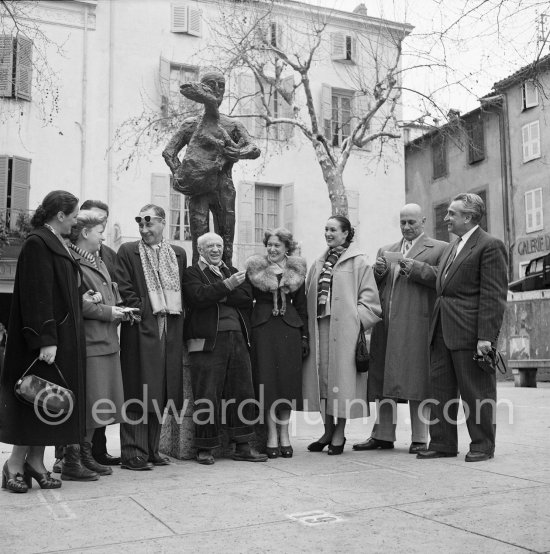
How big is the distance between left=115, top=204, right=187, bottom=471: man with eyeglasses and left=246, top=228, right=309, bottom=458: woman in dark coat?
1.99 feet

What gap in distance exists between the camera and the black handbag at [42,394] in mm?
4219

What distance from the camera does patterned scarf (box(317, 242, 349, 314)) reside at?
5930mm

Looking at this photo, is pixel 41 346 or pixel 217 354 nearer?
pixel 41 346

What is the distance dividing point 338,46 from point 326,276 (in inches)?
697

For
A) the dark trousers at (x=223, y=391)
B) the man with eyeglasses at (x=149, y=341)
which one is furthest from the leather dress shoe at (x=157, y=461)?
the dark trousers at (x=223, y=391)

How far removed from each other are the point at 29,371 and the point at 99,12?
55.7 ft

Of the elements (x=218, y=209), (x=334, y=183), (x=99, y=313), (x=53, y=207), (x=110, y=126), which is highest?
(x=110, y=126)

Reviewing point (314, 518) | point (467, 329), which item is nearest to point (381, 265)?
point (467, 329)

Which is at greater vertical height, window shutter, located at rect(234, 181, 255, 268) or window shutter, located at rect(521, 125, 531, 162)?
window shutter, located at rect(521, 125, 531, 162)

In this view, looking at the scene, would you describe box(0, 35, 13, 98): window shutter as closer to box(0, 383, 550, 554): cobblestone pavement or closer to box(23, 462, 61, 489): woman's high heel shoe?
box(0, 383, 550, 554): cobblestone pavement

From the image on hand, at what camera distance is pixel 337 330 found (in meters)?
5.84

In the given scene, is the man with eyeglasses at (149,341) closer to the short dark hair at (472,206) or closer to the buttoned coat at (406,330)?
the buttoned coat at (406,330)

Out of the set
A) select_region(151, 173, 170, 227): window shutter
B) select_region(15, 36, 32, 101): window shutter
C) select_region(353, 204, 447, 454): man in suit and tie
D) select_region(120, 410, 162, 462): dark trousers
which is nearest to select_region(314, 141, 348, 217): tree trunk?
select_region(151, 173, 170, 227): window shutter

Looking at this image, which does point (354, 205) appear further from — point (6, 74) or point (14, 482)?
point (14, 482)
